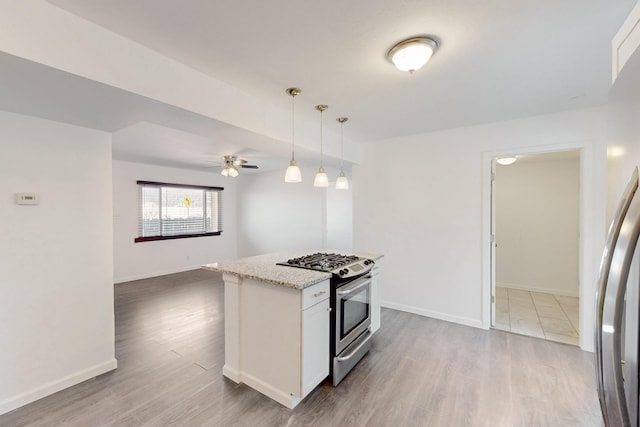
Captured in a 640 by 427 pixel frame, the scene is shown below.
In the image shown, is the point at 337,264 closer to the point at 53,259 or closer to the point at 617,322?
the point at 617,322

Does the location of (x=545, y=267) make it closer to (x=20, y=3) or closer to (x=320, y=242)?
(x=320, y=242)

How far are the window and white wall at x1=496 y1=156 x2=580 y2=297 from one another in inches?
257

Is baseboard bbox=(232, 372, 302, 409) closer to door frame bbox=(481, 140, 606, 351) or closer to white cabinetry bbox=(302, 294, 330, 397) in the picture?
white cabinetry bbox=(302, 294, 330, 397)

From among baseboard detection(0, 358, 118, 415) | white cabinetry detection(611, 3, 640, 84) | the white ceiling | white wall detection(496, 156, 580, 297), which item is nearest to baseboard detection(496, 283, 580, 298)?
white wall detection(496, 156, 580, 297)

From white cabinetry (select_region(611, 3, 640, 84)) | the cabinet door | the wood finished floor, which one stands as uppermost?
white cabinetry (select_region(611, 3, 640, 84))

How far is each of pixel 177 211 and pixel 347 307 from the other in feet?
17.9

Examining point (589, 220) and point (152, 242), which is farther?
point (152, 242)

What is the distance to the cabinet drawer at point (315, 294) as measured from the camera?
6.56ft

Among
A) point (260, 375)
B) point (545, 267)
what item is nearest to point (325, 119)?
point (260, 375)

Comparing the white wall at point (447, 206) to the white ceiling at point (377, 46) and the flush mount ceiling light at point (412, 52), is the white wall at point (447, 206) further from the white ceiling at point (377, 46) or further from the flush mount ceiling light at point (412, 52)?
the flush mount ceiling light at point (412, 52)

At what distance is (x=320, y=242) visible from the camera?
6105 mm

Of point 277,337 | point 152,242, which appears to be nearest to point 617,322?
point 277,337

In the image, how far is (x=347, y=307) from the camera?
96.0 inches

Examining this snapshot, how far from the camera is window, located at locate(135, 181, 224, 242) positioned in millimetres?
5867
